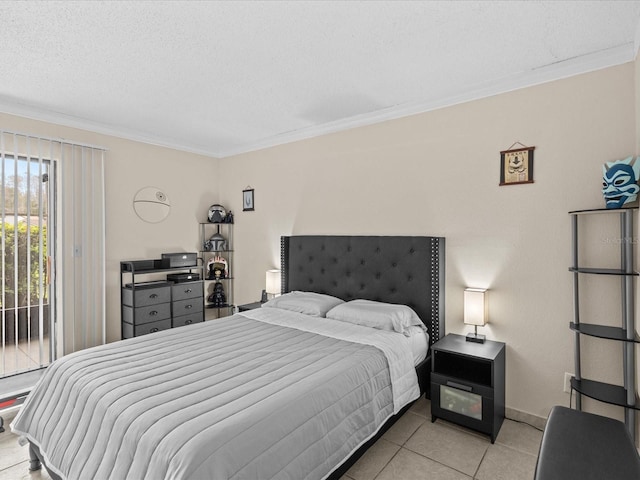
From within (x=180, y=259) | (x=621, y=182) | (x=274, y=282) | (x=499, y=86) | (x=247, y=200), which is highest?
(x=499, y=86)

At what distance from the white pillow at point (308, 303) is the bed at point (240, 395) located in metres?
0.11

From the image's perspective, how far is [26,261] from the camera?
3014 millimetres

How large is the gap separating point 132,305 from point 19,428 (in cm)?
171

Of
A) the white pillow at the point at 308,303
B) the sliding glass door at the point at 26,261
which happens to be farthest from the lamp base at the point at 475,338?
the sliding glass door at the point at 26,261

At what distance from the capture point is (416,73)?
240 cm

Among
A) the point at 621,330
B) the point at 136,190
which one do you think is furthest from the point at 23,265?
the point at 621,330

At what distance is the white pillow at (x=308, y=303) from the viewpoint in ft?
9.90

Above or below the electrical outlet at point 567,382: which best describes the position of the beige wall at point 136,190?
above

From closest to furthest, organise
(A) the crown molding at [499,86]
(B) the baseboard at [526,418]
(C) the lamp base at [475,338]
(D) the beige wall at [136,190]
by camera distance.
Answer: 1. (A) the crown molding at [499,86]
2. (B) the baseboard at [526,418]
3. (C) the lamp base at [475,338]
4. (D) the beige wall at [136,190]

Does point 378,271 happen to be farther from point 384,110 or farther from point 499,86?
point 499,86

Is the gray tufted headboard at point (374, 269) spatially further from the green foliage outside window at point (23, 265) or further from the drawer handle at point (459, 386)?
the green foliage outside window at point (23, 265)

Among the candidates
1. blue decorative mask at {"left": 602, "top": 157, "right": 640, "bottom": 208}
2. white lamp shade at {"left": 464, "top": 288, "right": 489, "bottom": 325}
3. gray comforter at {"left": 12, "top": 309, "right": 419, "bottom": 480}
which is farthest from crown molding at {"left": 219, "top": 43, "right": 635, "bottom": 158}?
gray comforter at {"left": 12, "top": 309, "right": 419, "bottom": 480}

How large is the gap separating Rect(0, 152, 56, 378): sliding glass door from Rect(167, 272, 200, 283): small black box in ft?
3.64

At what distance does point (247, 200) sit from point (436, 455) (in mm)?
3338
